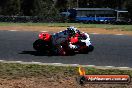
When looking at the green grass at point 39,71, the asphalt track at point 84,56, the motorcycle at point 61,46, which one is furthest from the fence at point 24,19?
the green grass at point 39,71

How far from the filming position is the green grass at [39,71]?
9484 mm

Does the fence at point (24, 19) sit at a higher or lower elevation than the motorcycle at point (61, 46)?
lower

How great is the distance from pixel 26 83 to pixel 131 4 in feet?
154

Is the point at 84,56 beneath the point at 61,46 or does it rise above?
beneath

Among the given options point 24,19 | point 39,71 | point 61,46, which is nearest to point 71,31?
point 61,46

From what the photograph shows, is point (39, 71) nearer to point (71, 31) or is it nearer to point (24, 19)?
point (71, 31)

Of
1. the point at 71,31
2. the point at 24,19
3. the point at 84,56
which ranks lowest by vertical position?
the point at 24,19

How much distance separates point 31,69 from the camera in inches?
401

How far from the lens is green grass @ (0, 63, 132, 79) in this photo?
31.1ft

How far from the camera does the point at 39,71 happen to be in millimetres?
9875

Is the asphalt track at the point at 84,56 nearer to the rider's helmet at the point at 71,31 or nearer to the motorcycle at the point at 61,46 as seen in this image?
the motorcycle at the point at 61,46

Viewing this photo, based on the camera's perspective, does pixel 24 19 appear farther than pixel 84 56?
Yes

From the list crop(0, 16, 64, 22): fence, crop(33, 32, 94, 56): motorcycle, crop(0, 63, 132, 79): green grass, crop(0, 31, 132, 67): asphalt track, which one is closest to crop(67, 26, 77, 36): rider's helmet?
crop(33, 32, 94, 56): motorcycle

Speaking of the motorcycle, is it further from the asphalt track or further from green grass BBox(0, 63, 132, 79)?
green grass BBox(0, 63, 132, 79)
